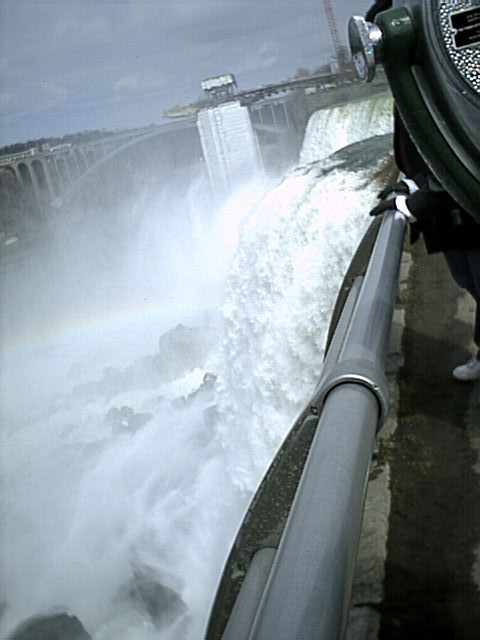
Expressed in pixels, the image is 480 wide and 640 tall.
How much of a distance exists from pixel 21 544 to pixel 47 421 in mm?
4595

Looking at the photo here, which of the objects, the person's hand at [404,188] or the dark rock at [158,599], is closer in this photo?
the person's hand at [404,188]

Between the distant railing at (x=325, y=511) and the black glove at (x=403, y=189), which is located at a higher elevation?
the black glove at (x=403, y=189)

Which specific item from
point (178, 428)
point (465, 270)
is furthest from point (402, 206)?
point (178, 428)

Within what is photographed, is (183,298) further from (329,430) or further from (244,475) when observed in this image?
(329,430)

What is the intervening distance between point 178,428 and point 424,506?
850cm

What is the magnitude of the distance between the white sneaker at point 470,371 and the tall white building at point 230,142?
18.8 metres

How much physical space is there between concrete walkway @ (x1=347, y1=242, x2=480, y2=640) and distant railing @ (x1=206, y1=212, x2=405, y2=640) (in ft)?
0.92

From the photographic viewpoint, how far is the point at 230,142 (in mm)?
20453

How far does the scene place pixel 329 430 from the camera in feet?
2.81

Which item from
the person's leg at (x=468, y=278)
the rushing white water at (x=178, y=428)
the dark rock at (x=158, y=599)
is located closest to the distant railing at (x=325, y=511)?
the person's leg at (x=468, y=278)

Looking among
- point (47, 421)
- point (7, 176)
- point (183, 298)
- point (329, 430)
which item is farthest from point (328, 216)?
point (7, 176)

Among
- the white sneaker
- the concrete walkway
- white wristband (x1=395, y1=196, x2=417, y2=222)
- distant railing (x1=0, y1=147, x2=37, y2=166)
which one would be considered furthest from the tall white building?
white wristband (x1=395, y1=196, x2=417, y2=222)

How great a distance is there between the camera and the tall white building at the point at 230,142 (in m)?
20.2

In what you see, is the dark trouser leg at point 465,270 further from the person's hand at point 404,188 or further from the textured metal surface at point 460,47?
the textured metal surface at point 460,47
